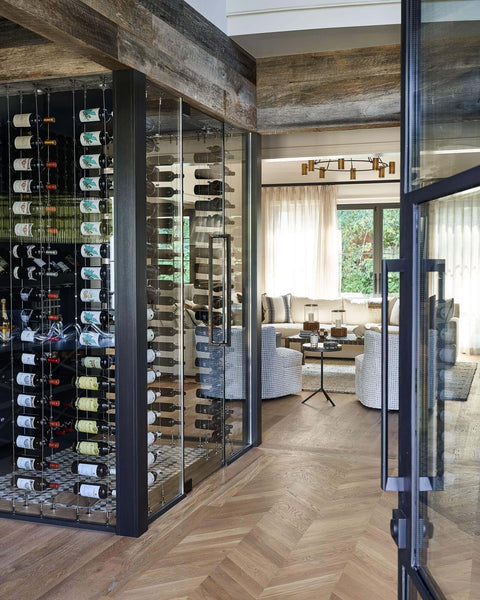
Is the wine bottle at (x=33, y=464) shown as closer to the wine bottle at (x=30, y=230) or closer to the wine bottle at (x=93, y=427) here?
the wine bottle at (x=93, y=427)

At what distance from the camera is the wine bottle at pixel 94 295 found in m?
3.79

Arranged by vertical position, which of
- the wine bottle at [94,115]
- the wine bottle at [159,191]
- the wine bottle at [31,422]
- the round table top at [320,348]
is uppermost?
the wine bottle at [94,115]

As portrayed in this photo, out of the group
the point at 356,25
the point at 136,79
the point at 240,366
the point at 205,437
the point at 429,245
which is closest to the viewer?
the point at 429,245

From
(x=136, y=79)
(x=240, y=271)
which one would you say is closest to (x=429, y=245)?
(x=136, y=79)

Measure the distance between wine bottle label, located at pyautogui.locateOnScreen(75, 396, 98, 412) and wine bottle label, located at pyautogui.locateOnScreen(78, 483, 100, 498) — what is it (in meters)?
0.43

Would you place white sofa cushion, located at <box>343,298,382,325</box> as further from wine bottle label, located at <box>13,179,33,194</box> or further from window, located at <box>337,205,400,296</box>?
wine bottle label, located at <box>13,179,33,194</box>

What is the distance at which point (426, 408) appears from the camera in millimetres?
1590

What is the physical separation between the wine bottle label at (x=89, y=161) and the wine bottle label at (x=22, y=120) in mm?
425

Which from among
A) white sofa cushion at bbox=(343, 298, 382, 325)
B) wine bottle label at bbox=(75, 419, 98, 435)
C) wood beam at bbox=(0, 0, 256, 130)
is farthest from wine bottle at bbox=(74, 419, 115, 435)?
white sofa cushion at bbox=(343, 298, 382, 325)

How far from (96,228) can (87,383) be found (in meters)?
0.88

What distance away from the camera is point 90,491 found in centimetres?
388

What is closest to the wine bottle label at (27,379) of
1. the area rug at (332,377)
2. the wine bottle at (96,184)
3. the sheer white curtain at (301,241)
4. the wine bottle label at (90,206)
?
the wine bottle label at (90,206)

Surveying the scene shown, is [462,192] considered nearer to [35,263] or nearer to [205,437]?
[35,263]

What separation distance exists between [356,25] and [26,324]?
2812 millimetres
